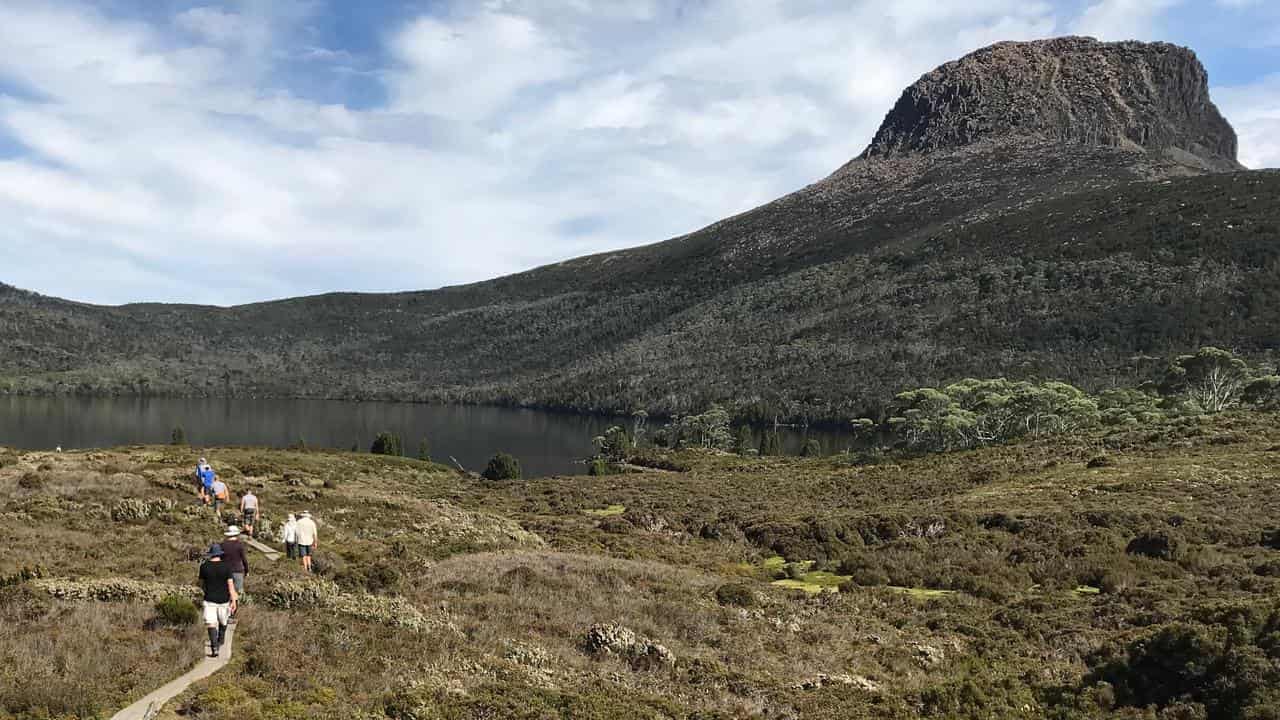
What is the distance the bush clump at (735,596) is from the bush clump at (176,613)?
39.1 ft

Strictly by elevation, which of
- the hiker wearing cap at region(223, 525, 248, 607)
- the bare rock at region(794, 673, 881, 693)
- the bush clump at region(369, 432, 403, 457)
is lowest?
the bush clump at region(369, 432, 403, 457)

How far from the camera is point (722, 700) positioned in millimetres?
12578

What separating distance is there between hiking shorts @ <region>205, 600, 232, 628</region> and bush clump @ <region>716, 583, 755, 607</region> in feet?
38.7

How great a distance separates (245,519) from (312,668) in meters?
14.6

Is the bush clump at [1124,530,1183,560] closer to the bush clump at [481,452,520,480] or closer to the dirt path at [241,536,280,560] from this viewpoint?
the dirt path at [241,536,280,560]

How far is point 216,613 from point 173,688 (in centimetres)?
154

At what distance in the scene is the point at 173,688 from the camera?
10.7 metres

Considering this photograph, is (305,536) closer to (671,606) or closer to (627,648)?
(671,606)

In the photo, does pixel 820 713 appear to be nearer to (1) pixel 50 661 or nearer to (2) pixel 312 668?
(2) pixel 312 668

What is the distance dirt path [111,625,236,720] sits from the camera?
9.65 metres

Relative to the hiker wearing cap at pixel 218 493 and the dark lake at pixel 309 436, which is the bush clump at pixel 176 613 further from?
the dark lake at pixel 309 436

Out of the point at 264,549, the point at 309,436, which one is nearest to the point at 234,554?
the point at 264,549

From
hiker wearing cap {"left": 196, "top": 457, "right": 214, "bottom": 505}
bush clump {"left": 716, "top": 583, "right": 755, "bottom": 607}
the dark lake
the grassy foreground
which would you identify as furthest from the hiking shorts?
the dark lake

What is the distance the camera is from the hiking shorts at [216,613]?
1204 cm
